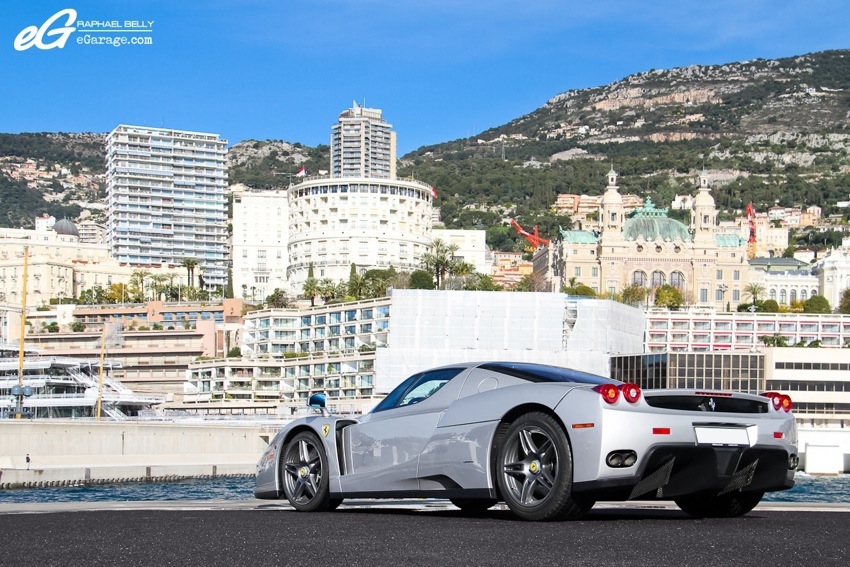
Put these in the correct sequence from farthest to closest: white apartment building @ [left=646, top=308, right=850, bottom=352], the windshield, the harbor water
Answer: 1. white apartment building @ [left=646, top=308, right=850, bottom=352]
2. the harbor water
3. the windshield

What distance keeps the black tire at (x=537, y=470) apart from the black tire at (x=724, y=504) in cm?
179

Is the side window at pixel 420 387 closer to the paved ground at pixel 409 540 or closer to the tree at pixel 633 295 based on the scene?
the paved ground at pixel 409 540

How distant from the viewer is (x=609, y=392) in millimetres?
10094

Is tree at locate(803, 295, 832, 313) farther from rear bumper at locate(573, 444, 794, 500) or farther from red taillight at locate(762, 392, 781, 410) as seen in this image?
rear bumper at locate(573, 444, 794, 500)

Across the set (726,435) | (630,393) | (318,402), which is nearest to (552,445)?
(630,393)

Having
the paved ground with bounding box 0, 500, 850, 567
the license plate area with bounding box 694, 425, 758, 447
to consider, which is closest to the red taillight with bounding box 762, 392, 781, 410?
the license plate area with bounding box 694, 425, 758, 447

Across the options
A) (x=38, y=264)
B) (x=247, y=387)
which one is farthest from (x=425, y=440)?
(x=38, y=264)

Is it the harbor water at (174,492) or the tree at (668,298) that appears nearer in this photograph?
the harbor water at (174,492)

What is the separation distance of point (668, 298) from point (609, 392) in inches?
7223

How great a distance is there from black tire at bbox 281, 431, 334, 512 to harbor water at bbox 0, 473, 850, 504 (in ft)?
86.3

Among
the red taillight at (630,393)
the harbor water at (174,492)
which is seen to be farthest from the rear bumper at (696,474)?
the harbor water at (174,492)

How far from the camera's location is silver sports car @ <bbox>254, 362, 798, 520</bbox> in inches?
394

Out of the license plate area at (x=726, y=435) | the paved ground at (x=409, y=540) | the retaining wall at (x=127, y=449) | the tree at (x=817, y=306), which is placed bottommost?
the retaining wall at (x=127, y=449)

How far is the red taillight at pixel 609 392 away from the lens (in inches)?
396
